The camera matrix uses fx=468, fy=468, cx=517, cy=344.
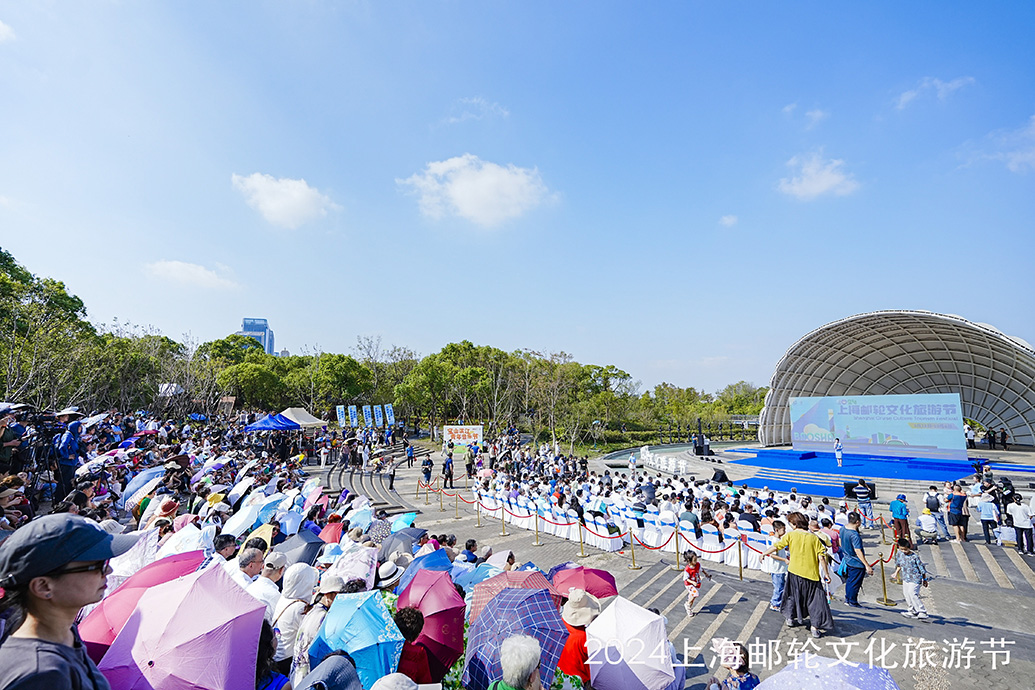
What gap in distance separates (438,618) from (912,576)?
6.95 meters

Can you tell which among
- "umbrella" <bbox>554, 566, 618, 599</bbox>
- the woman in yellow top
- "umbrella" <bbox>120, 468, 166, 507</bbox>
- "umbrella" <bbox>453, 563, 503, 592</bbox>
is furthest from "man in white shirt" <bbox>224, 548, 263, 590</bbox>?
"umbrella" <bbox>120, 468, 166, 507</bbox>

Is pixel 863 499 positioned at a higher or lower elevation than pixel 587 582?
lower

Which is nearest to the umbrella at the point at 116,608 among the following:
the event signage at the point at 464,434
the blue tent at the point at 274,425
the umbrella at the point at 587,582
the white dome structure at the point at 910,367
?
the umbrella at the point at 587,582

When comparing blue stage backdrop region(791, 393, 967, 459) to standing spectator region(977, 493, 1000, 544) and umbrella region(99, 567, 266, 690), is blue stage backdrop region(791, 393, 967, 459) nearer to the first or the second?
standing spectator region(977, 493, 1000, 544)

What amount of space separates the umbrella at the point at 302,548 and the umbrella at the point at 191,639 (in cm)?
339

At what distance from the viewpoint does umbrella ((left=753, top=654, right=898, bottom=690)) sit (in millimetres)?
2391

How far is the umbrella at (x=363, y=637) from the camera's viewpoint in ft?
10.5

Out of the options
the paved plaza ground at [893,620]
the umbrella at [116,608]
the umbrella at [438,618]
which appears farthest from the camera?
the paved plaza ground at [893,620]

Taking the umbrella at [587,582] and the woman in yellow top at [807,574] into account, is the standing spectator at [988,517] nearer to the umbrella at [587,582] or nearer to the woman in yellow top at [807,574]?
the woman in yellow top at [807,574]

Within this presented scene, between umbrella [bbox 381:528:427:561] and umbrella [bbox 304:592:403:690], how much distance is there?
3009 mm

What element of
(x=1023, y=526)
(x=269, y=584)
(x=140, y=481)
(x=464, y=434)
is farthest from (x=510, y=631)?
(x=464, y=434)

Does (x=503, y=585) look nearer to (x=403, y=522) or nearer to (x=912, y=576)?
(x=403, y=522)

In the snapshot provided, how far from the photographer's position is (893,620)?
6.70m

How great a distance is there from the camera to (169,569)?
13.0ft
